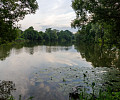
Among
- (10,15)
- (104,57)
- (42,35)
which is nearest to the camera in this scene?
(10,15)

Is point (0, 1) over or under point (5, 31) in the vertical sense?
over

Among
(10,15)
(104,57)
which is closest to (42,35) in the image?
(104,57)

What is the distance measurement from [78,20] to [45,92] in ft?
30.4

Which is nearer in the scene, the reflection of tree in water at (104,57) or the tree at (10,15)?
the tree at (10,15)

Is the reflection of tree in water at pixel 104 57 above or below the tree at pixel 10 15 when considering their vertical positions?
below

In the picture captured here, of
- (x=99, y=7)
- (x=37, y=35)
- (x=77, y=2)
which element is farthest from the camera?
(x=37, y=35)

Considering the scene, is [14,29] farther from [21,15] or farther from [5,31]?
[21,15]

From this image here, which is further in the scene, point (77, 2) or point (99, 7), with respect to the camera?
point (77, 2)

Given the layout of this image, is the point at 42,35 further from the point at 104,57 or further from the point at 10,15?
the point at 10,15

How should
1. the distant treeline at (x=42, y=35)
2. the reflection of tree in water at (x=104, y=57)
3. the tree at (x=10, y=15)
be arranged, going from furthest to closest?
the distant treeline at (x=42, y=35)
the reflection of tree in water at (x=104, y=57)
the tree at (x=10, y=15)

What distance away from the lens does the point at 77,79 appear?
1116 centimetres

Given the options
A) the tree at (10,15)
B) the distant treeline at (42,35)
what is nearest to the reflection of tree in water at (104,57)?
the tree at (10,15)

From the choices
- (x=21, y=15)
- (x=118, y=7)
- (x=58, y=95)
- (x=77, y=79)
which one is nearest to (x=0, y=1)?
(x=21, y=15)

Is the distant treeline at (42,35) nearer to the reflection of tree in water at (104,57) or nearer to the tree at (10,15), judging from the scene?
the reflection of tree in water at (104,57)
